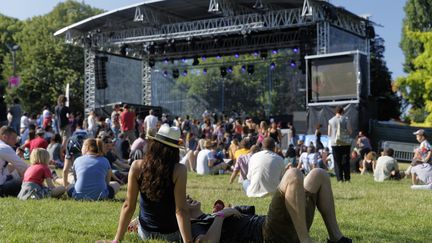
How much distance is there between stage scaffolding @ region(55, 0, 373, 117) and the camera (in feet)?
80.3

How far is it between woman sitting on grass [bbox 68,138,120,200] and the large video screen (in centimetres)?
1462

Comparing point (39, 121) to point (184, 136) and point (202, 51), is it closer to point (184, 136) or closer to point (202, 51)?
point (184, 136)

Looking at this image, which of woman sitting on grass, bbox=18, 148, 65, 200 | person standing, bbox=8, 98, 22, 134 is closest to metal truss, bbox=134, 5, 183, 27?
person standing, bbox=8, 98, 22, 134

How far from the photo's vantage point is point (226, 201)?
349 inches

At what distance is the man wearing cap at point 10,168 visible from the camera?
8300mm

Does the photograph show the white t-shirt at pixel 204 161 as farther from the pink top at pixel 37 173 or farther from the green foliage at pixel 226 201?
the pink top at pixel 37 173

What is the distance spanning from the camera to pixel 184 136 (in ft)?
71.7

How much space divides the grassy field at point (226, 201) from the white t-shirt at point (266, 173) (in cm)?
19

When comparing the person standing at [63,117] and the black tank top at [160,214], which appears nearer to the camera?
the black tank top at [160,214]

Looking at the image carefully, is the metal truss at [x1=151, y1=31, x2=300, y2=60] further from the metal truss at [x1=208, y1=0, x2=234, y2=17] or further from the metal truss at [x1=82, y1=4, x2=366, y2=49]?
the metal truss at [x1=208, y1=0, x2=234, y2=17]

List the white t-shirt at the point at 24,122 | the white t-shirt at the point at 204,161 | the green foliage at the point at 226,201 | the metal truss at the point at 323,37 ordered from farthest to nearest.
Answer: the metal truss at the point at 323,37 < the white t-shirt at the point at 24,122 < the white t-shirt at the point at 204,161 < the green foliage at the point at 226,201

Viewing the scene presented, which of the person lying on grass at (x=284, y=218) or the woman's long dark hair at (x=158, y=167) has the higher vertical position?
the woman's long dark hair at (x=158, y=167)

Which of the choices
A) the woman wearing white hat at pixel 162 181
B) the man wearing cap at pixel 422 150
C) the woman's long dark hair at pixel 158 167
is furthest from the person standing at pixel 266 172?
the man wearing cap at pixel 422 150

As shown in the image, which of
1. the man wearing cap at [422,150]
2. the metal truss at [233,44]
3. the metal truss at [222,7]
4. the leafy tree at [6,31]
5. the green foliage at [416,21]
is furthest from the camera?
the leafy tree at [6,31]
